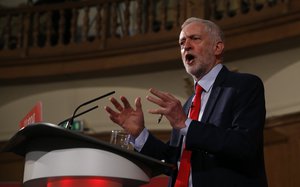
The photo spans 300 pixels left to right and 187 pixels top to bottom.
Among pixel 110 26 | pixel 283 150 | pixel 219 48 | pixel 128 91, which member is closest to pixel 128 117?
pixel 219 48

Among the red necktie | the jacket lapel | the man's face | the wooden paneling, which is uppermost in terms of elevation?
the man's face

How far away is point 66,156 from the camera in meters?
1.48

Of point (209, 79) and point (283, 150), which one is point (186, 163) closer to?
point (209, 79)

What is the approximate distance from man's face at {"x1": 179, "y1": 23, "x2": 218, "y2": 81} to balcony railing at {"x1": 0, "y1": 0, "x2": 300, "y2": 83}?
10.6ft

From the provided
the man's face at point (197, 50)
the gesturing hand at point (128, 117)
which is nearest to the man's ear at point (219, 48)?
the man's face at point (197, 50)

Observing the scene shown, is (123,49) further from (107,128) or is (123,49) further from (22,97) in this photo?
(22,97)

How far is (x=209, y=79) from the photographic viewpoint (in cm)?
195

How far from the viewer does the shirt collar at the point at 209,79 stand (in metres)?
1.94

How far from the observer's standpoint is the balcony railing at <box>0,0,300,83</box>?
5.34 metres

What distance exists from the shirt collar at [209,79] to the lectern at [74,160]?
19.2 inches

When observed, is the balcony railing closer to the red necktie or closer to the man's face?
the man's face

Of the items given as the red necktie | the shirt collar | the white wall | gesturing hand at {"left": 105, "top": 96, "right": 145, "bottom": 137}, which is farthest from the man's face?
the white wall

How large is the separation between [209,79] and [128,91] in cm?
420

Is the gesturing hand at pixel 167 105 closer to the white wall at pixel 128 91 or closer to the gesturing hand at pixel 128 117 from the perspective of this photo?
the gesturing hand at pixel 128 117
